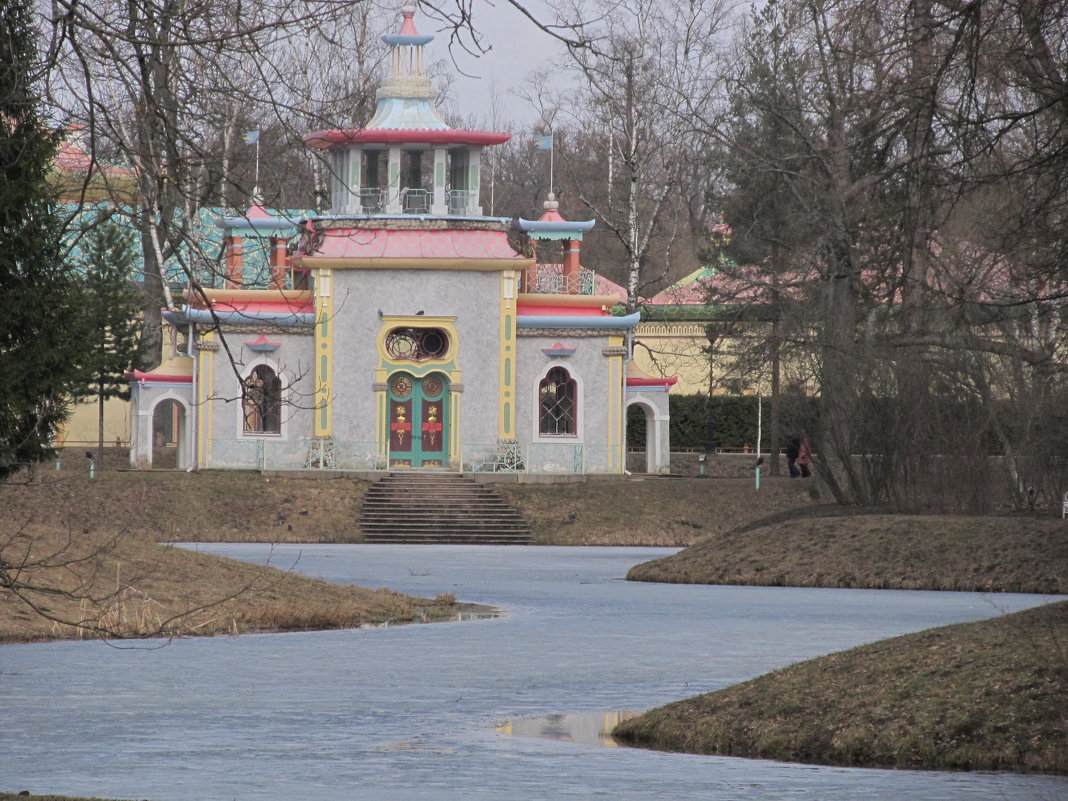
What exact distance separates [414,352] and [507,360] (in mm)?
2347

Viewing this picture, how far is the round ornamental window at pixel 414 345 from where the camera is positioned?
4538 centimetres

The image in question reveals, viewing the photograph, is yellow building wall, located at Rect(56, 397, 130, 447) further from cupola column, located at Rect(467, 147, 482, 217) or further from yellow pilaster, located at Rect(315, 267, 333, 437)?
cupola column, located at Rect(467, 147, 482, 217)

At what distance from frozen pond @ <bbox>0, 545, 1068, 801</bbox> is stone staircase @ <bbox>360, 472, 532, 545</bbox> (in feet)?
48.7

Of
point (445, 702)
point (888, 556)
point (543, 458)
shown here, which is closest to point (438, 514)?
point (543, 458)

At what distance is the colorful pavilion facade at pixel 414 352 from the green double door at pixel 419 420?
0.04 m

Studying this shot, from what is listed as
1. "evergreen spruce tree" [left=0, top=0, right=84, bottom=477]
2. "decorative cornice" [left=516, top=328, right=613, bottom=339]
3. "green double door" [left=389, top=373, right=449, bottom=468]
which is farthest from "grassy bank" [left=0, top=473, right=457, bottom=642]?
"decorative cornice" [left=516, top=328, right=613, bottom=339]

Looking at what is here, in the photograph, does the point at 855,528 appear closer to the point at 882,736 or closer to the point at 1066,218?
the point at 1066,218

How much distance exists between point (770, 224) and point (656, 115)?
7510 millimetres

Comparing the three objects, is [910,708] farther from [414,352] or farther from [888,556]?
[414,352]

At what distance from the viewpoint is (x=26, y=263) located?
10.7m

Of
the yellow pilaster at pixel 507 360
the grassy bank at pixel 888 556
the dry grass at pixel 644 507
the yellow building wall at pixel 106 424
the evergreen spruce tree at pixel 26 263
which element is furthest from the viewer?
the yellow building wall at pixel 106 424

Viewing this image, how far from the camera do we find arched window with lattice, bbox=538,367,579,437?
151 ft

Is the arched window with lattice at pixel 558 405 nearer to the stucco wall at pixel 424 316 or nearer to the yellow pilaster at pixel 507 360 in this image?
the yellow pilaster at pixel 507 360

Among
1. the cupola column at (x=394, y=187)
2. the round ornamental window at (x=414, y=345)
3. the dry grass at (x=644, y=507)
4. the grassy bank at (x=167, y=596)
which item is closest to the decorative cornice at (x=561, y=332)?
the round ornamental window at (x=414, y=345)
